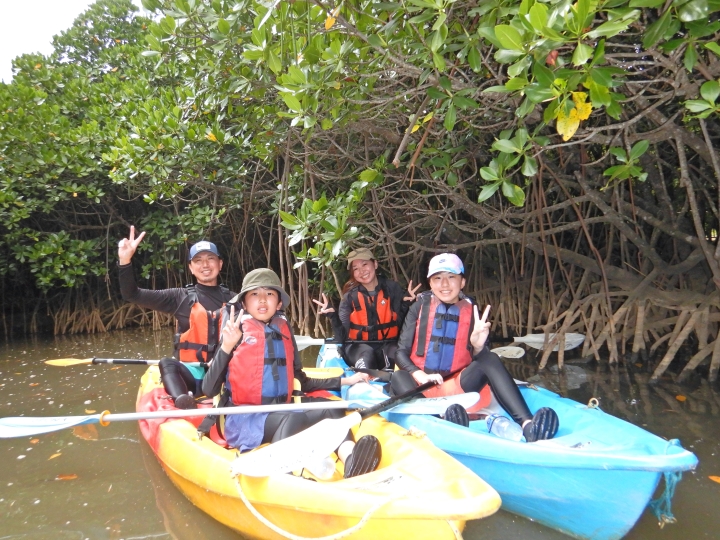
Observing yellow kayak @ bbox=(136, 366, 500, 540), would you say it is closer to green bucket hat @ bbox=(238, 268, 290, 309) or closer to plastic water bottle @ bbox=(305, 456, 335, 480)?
plastic water bottle @ bbox=(305, 456, 335, 480)

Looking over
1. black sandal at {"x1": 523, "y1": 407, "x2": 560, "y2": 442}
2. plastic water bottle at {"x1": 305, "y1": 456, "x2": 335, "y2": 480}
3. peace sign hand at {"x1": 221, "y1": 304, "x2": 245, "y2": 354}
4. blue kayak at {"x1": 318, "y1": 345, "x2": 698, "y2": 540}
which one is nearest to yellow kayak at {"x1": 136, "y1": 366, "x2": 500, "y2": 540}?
plastic water bottle at {"x1": 305, "y1": 456, "x2": 335, "y2": 480}

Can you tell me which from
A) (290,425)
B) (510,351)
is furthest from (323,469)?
(510,351)

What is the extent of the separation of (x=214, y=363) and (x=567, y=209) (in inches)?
144

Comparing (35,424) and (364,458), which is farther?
(35,424)

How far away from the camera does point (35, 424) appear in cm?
269

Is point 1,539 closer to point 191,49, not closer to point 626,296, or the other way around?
point 191,49

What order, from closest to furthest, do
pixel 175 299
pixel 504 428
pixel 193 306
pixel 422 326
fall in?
pixel 504 428 < pixel 422 326 < pixel 193 306 < pixel 175 299

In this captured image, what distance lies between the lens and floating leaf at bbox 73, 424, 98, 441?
335 cm

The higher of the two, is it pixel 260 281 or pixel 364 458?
pixel 260 281

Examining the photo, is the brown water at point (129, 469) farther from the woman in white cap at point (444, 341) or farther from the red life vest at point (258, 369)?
the woman in white cap at point (444, 341)

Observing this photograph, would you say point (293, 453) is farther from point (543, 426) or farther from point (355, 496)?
point (543, 426)

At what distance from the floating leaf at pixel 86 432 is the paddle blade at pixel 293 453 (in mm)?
1907

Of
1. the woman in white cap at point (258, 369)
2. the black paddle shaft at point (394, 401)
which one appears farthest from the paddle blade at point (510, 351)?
the woman in white cap at point (258, 369)

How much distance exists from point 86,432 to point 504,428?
2717 mm
